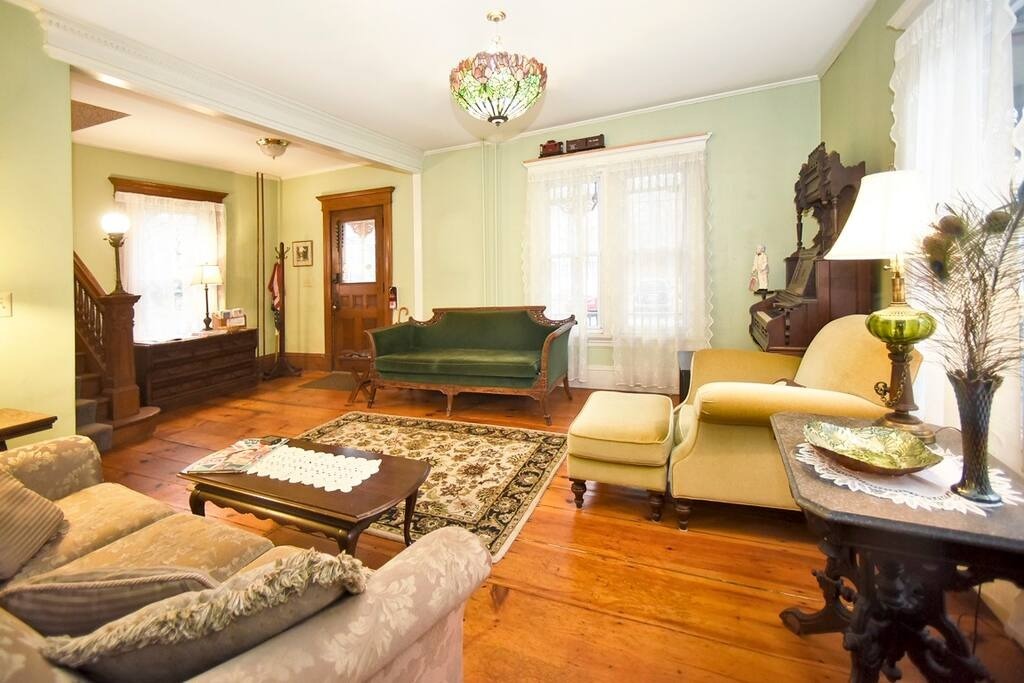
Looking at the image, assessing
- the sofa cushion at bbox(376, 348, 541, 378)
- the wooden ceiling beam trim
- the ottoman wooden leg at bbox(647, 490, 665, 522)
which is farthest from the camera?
the wooden ceiling beam trim

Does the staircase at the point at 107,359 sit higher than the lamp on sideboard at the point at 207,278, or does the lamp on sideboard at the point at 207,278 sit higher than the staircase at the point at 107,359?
the lamp on sideboard at the point at 207,278

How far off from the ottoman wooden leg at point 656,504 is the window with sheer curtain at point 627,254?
92.0 inches

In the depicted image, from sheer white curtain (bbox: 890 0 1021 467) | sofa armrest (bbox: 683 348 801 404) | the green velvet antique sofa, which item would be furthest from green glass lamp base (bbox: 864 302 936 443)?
the green velvet antique sofa

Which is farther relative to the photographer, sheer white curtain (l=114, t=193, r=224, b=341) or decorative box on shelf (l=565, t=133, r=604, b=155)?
sheer white curtain (l=114, t=193, r=224, b=341)

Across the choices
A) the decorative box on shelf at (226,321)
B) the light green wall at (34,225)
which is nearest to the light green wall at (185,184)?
the decorative box on shelf at (226,321)

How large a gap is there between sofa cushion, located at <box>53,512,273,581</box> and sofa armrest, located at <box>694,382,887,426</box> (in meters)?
1.62

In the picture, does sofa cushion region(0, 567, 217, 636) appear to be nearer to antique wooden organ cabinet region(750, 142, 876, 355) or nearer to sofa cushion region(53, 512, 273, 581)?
sofa cushion region(53, 512, 273, 581)

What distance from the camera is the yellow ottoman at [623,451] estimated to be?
2.08 metres

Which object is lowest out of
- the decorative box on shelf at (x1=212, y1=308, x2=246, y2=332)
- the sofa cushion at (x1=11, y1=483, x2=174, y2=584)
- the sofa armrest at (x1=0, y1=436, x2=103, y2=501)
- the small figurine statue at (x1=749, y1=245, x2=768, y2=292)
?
the sofa cushion at (x1=11, y1=483, x2=174, y2=584)

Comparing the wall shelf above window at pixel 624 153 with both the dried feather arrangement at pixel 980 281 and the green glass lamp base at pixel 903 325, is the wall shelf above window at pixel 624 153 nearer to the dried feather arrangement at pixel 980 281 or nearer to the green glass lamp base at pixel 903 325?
the green glass lamp base at pixel 903 325

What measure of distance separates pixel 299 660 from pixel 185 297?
621 centimetres

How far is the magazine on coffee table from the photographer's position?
1.83 metres

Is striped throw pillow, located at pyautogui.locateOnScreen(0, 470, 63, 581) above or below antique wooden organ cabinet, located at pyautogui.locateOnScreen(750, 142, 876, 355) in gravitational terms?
below

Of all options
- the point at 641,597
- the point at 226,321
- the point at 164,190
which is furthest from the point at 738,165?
the point at 164,190
